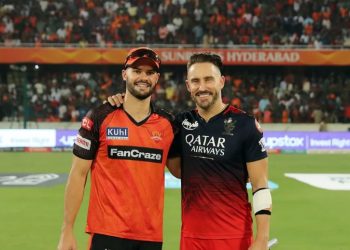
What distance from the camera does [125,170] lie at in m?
4.00

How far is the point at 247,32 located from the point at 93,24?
7763 millimetres

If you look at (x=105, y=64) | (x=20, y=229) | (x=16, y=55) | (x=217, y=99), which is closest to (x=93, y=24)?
(x=105, y=64)

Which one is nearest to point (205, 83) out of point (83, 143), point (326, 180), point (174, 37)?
point (83, 143)

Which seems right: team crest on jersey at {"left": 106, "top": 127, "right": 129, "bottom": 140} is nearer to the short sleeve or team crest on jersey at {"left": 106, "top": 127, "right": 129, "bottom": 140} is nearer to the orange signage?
the short sleeve

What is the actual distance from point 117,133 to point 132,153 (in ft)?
0.57

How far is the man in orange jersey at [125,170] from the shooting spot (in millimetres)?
3979

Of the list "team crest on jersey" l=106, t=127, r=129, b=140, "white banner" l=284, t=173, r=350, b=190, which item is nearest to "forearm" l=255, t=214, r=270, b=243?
"team crest on jersey" l=106, t=127, r=129, b=140

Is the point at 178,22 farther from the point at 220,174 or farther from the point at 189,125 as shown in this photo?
the point at 220,174

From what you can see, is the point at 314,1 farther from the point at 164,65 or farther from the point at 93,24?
the point at 93,24

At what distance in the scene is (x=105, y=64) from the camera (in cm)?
2900

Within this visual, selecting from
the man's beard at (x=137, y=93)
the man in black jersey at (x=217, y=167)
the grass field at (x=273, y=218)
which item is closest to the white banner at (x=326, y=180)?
the grass field at (x=273, y=218)

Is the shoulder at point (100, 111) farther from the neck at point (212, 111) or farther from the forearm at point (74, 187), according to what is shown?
the neck at point (212, 111)

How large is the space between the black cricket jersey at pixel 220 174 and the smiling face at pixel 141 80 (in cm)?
42

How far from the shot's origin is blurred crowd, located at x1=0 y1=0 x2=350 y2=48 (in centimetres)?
2862
